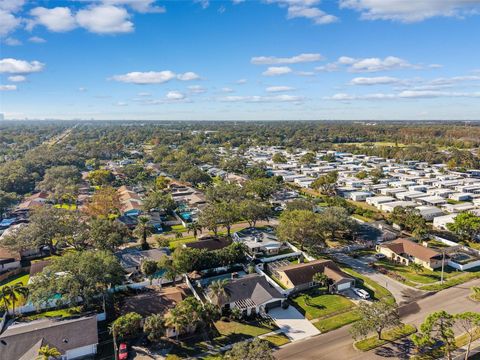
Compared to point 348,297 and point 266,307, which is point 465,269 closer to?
point 348,297

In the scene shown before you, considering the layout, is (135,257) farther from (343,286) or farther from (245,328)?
(343,286)

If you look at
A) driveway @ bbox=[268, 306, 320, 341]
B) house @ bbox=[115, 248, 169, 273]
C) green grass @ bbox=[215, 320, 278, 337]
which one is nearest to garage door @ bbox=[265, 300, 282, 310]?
driveway @ bbox=[268, 306, 320, 341]

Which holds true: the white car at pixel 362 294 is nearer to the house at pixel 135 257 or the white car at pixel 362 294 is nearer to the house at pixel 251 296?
the house at pixel 251 296

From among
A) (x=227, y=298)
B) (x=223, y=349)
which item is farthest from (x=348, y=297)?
(x=223, y=349)

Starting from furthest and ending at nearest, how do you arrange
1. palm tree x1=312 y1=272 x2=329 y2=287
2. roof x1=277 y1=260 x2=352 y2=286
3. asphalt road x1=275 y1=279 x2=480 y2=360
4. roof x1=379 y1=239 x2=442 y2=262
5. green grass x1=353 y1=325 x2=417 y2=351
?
roof x1=379 y1=239 x2=442 y2=262 < roof x1=277 y1=260 x2=352 y2=286 < palm tree x1=312 y1=272 x2=329 y2=287 < green grass x1=353 y1=325 x2=417 y2=351 < asphalt road x1=275 y1=279 x2=480 y2=360

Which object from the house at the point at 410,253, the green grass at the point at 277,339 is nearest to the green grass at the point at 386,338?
the green grass at the point at 277,339

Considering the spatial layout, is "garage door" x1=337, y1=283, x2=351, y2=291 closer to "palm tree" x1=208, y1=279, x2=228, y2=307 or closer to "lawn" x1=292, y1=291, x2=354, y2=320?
"lawn" x1=292, y1=291, x2=354, y2=320
